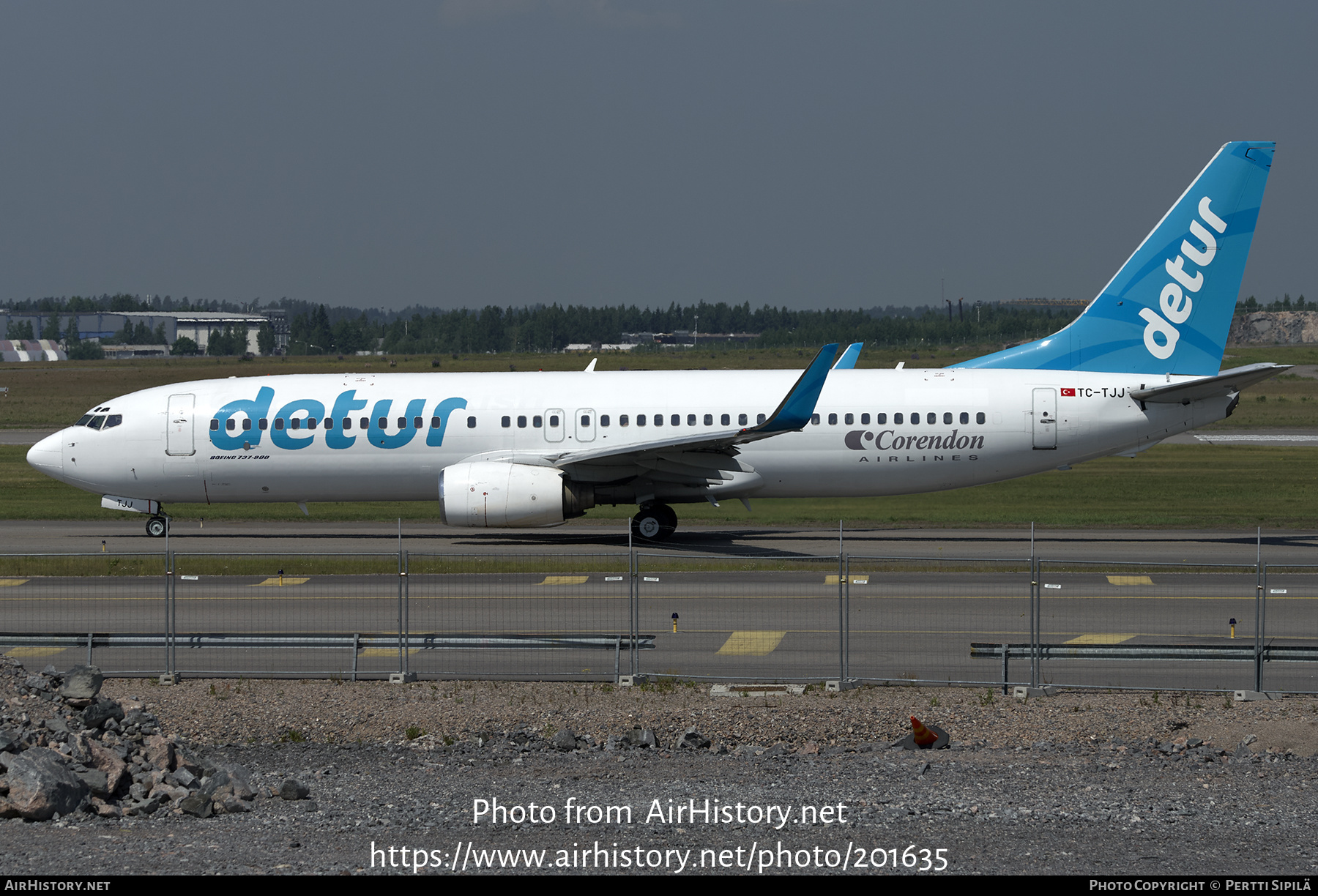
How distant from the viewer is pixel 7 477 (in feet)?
159

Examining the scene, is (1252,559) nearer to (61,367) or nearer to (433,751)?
(433,751)

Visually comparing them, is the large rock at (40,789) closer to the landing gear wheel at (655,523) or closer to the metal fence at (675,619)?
the metal fence at (675,619)

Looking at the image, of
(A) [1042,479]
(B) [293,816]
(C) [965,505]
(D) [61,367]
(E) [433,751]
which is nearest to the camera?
(B) [293,816]

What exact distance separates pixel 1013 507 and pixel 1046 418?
715 cm

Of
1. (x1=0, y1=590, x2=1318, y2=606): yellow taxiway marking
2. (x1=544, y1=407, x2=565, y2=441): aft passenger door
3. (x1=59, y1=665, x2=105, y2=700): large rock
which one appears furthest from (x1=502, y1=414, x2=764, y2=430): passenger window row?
(x1=59, y1=665, x2=105, y2=700): large rock

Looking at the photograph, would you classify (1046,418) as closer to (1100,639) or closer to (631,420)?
(631,420)

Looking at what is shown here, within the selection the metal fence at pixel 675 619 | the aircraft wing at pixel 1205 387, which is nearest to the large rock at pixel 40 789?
the metal fence at pixel 675 619

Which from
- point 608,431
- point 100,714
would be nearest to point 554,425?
point 608,431

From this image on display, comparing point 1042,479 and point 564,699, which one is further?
point 1042,479

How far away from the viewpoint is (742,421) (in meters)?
32.8

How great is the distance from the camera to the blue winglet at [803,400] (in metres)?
30.0
